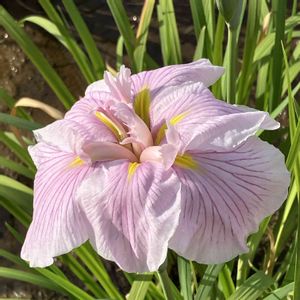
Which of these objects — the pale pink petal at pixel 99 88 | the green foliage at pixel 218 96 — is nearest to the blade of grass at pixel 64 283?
the green foliage at pixel 218 96

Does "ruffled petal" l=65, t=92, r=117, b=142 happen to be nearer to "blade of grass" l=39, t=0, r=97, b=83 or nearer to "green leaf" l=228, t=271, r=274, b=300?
"green leaf" l=228, t=271, r=274, b=300

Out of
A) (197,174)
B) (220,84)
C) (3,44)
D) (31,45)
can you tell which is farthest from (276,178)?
(3,44)

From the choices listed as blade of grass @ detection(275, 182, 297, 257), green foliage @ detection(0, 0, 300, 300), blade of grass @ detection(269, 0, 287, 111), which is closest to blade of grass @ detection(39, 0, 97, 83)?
green foliage @ detection(0, 0, 300, 300)

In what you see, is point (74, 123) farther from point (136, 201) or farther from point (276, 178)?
point (276, 178)

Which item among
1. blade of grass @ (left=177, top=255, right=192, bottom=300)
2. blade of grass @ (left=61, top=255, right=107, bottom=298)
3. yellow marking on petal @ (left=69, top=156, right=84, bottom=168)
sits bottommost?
blade of grass @ (left=61, top=255, right=107, bottom=298)

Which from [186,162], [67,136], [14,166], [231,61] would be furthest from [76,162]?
[14,166]
